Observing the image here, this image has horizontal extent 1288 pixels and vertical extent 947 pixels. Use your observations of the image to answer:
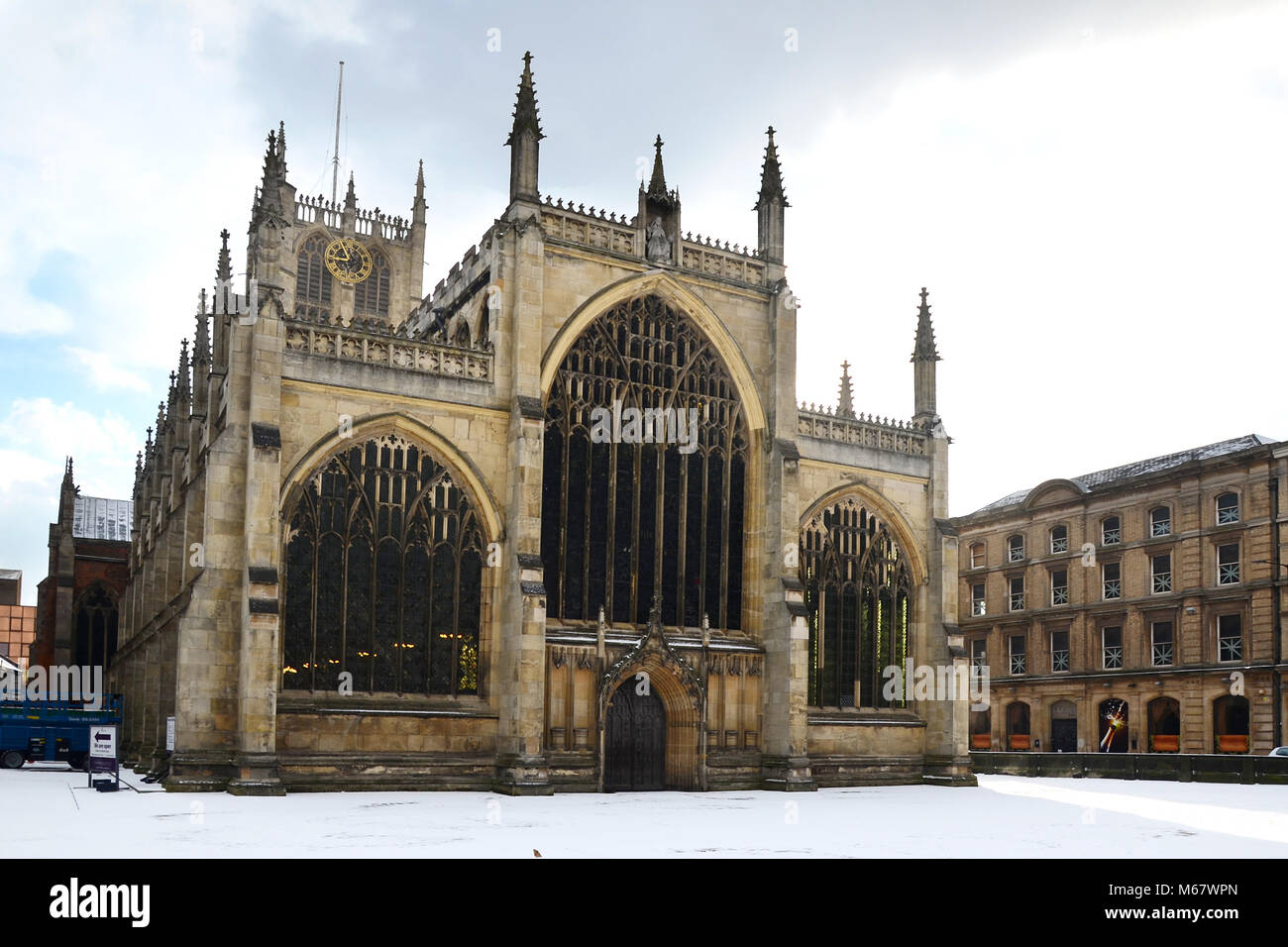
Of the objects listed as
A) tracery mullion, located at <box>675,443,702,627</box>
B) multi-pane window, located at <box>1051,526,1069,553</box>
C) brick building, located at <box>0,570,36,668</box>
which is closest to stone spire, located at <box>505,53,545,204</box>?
tracery mullion, located at <box>675,443,702,627</box>

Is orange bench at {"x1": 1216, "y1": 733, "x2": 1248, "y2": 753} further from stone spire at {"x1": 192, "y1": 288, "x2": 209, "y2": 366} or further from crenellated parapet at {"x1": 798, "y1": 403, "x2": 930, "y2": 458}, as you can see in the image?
stone spire at {"x1": 192, "y1": 288, "x2": 209, "y2": 366}

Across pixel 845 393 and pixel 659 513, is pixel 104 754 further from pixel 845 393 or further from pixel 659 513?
pixel 845 393

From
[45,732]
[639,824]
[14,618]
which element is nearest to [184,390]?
[45,732]

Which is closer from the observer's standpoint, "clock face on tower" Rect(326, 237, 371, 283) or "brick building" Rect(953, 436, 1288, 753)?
"brick building" Rect(953, 436, 1288, 753)

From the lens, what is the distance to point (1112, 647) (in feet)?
191

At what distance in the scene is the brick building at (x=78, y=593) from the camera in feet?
214

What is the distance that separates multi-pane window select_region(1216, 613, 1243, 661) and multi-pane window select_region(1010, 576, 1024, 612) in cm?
1152

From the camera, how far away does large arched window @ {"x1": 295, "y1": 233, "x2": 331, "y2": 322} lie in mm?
66312

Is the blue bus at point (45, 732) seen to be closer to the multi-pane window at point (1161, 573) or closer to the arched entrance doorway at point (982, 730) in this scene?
the arched entrance doorway at point (982, 730)

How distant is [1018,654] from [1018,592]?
316 cm

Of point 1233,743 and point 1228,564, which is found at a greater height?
point 1228,564

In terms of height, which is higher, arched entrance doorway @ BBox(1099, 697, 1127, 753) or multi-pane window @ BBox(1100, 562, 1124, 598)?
multi-pane window @ BBox(1100, 562, 1124, 598)

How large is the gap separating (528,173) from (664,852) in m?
21.6

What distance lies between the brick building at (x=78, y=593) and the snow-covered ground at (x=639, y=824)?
3464 cm
